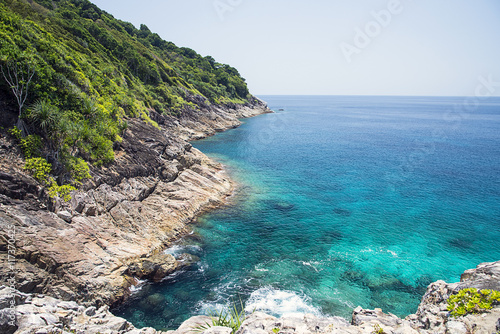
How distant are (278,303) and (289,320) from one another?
916 centimetres

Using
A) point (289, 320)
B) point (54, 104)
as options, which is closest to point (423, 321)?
point (289, 320)

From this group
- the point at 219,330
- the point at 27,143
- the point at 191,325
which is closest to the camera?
the point at 219,330

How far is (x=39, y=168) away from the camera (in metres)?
28.8

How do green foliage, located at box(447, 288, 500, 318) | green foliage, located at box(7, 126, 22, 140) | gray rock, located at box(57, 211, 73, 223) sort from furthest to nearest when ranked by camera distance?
green foliage, located at box(7, 126, 22, 140) < gray rock, located at box(57, 211, 73, 223) < green foliage, located at box(447, 288, 500, 318)

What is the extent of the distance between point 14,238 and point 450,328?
31.7m

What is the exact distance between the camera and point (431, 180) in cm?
5919

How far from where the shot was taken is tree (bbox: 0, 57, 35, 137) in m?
28.4

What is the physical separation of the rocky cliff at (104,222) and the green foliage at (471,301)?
25.0 m

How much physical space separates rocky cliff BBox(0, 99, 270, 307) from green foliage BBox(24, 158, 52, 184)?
0.68 meters

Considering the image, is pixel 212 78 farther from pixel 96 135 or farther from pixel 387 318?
pixel 387 318

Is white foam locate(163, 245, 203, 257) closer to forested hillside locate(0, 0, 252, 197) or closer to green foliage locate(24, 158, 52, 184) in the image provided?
forested hillside locate(0, 0, 252, 197)

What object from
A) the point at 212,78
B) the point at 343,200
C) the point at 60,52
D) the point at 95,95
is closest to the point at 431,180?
the point at 343,200

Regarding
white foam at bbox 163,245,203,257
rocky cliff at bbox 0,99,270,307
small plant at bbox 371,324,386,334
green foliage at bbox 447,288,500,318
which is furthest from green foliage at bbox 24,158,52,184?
green foliage at bbox 447,288,500,318

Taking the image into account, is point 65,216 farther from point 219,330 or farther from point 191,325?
point 219,330
